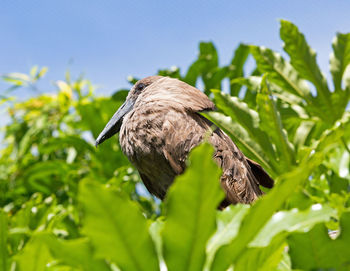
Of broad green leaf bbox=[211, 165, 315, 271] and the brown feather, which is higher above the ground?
broad green leaf bbox=[211, 165, 315, 271]

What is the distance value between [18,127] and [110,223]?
9.75 ft

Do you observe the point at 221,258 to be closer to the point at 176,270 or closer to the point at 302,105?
the point at 176,270

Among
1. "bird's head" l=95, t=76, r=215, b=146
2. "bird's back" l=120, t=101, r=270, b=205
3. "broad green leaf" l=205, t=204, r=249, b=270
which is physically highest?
"broad green leaf" l=205, t=204, r=249, b=270

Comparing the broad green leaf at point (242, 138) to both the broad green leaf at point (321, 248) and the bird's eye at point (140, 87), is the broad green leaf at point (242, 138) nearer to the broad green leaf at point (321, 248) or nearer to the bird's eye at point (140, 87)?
the broad green leaf at point (321, 248)

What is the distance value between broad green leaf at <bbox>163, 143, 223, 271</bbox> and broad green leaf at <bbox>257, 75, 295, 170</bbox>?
0.66 metres

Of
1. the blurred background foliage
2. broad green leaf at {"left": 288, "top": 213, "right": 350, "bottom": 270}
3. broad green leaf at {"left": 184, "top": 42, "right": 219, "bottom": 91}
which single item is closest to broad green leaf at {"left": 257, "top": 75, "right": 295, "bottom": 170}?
the blurred background foliage

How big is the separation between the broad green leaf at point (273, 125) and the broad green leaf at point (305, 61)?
0.45m

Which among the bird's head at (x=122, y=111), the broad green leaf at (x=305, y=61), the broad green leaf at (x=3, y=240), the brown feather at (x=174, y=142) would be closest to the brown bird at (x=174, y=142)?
the brown feather at (x=174, y=142)

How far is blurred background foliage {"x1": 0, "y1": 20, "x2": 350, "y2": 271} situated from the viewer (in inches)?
16.7

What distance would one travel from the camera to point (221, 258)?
467 mm

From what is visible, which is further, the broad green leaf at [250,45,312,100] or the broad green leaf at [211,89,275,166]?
the broad green leaf at [250,45,312,100]

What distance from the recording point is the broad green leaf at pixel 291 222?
17.9 inches

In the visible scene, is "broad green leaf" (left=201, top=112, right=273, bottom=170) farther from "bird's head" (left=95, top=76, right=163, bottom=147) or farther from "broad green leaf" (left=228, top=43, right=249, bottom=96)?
"broad green leaf" (left=228, top=43, right=249, bottom=96)

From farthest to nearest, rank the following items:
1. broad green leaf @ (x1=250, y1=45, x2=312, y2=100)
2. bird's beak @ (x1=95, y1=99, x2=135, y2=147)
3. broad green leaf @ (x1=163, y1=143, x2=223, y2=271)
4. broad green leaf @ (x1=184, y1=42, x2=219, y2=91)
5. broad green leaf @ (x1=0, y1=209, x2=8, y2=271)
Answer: broad green leaf @ (x1=184, y1=42, x2=219, y2=91)
bird's beak @ (x1=95, y1=99, x2=135, y2=147)
broad green leaf @ (x1=250, y1=45, x2=312, y2=100)
broad green leaf @ (x1=0, y1=209, x2=8, y2=271)
broad green leaf @ (x1=163, y1=143, x2=223, y2=271)
